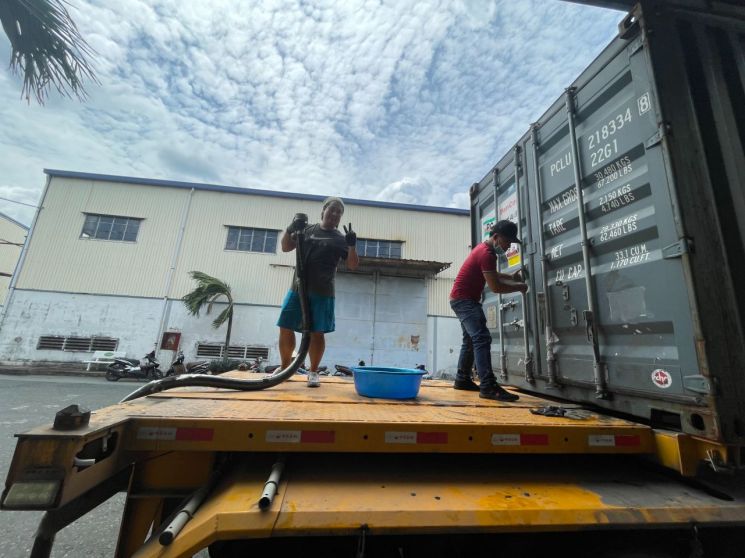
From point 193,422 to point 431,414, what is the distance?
45.0 inches

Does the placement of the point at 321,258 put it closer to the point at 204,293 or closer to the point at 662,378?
the point at 662,378

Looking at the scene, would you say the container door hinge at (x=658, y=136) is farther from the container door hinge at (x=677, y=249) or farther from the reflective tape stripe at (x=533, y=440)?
the reflective tape stripe at (x=533, y=440)

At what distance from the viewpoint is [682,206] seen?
5.82 ft

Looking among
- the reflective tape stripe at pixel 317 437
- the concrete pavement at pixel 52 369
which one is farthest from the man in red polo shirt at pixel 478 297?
the concrete pavement at pixel 52 369

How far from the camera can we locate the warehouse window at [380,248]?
15.7 meters

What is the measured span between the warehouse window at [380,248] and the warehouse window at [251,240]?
394cm

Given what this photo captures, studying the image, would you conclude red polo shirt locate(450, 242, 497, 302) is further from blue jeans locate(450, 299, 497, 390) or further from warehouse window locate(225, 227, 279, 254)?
warehouse window locate(225, 227, 279, 254)

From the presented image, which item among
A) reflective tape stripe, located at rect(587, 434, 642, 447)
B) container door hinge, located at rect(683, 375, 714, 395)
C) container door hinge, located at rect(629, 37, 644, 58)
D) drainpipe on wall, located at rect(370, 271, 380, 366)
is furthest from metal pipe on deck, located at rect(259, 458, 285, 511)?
drainpipe on wall, located at rect(370, 271, 380, 366)

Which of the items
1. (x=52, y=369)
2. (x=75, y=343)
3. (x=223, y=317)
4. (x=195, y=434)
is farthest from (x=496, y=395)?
(x=75, y=343)

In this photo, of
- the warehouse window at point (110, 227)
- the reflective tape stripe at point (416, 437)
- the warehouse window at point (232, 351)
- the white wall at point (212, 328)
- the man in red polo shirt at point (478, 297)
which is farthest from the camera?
the warehouse window at point (110, 227)

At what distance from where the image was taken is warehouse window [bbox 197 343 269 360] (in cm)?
1401

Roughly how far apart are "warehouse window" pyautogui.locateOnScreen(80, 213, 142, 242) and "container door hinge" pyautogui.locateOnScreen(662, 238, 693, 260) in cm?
1789

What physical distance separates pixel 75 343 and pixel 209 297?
5407 millimetres

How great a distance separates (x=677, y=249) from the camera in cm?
176
